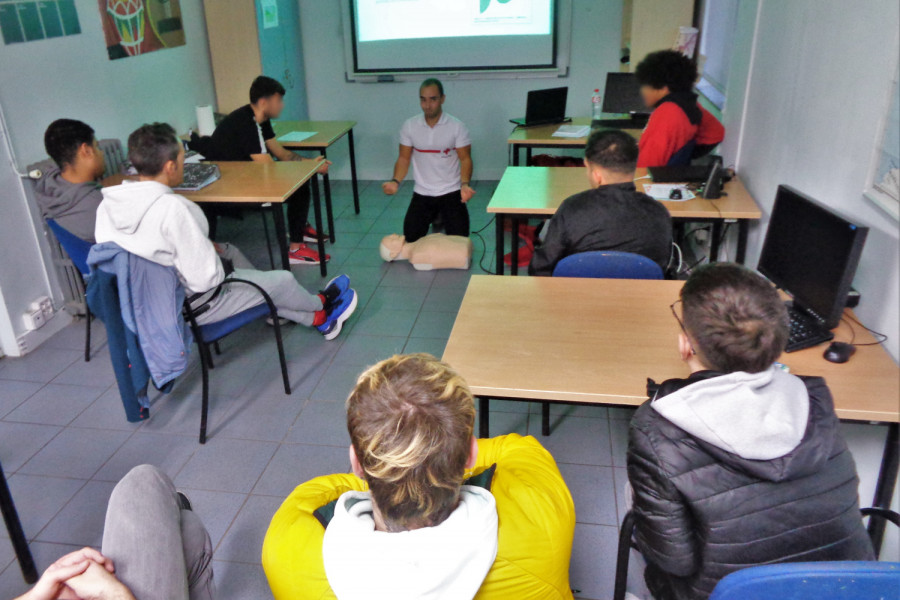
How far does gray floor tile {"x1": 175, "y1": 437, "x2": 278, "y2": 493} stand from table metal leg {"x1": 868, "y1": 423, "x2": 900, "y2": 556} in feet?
6.29

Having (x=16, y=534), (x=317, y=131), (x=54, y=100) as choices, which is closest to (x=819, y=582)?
(x=16, y=534)

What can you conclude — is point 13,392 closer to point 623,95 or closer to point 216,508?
point 216,508

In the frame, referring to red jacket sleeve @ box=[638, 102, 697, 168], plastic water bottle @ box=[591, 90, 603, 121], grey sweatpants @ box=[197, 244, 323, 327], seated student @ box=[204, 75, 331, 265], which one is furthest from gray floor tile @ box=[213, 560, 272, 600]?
plastic water bottle @ box=[591, 90, 603, 121]

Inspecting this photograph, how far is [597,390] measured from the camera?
66.8 inches

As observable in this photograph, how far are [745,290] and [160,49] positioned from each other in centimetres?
443

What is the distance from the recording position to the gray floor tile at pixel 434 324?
135 inches

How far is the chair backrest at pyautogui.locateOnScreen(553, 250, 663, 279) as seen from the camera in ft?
7.70

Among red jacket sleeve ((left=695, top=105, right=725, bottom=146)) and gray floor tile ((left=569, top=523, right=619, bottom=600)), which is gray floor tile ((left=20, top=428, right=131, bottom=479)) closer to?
gray floor tile ((left=569, top=523, right=619, bottom=600))

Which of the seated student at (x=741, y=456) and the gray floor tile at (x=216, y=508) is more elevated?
the seated student at (x=741, y=456)

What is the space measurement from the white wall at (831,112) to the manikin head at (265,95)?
2.76m

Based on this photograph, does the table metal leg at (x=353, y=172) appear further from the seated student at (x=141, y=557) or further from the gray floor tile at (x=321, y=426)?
the seated student at (x=141, y=557)

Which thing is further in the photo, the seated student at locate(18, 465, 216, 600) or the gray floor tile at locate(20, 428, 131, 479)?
the gray floor tile at locate(20, 428, 131, 479)

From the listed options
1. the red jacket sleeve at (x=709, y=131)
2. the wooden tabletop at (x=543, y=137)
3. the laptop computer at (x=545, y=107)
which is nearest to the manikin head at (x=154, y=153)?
the wooden tabletop at (x=543, y=137)

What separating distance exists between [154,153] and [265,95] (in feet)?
5.46
